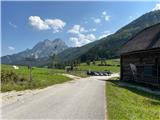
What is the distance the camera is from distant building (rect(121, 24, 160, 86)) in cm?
3397

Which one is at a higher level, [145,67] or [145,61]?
[145,61]

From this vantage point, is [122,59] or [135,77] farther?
[122,59]

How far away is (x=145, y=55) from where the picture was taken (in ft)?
121

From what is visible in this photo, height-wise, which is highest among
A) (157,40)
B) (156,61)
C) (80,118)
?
(157,40)

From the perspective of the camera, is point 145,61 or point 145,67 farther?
point 145,67

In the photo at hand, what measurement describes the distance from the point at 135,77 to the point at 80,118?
29.6 m

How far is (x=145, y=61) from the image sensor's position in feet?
121

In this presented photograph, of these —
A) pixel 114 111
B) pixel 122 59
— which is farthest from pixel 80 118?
pixel 122 59

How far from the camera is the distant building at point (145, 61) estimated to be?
34.0 metres

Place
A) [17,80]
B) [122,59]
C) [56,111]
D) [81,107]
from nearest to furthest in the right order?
1. [56,111]
2. [81,107]
3. [17,80]
4. [122,59]

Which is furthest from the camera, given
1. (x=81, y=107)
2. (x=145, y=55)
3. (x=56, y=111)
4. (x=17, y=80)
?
(x=145, y=55)

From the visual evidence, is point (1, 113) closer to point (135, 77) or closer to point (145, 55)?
point (145, 55)

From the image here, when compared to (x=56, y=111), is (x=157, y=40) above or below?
above

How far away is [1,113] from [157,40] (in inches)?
995
